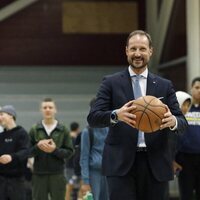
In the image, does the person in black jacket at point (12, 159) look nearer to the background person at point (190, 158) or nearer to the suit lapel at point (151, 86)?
the background person at point (190, 158)

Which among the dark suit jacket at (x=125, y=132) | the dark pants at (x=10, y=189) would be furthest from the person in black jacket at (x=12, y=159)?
the dark suit jacket at (x=125, y=132)

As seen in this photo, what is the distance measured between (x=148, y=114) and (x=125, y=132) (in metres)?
0.26

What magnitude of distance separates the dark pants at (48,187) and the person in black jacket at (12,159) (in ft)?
0.89

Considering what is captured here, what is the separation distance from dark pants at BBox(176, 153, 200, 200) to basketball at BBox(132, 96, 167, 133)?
143 inches

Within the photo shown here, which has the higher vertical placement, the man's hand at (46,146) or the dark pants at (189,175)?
the man's hand at (46,146)

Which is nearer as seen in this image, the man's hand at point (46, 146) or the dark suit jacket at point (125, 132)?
the dark suit jacket at point (125, 132)

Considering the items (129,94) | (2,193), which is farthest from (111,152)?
(2,193)

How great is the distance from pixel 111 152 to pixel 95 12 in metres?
11.7

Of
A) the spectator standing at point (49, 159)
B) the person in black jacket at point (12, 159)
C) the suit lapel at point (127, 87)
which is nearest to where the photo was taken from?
the suit lapel at point (127, 87)

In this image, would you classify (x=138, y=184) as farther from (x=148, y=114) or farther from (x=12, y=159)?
(x=12, y=159)

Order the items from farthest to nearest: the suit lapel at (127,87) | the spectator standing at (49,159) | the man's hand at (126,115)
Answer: the spectator standing at (49,159), the suit lapel at (127,87), the man's hand at (126,115)

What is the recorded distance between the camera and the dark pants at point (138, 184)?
411 centimetres

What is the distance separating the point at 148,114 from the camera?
396 centimetres

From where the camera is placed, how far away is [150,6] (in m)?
15.8
